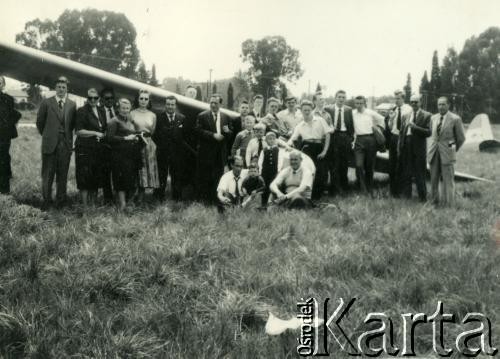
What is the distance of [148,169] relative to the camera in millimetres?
7250

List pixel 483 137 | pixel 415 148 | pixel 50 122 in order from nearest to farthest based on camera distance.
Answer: pixel 50 122, pixel 415 148, pixel 483 137

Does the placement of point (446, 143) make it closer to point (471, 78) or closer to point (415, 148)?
point (415, 148)

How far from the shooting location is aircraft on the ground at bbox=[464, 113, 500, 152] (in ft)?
64.1

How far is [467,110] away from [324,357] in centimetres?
4649

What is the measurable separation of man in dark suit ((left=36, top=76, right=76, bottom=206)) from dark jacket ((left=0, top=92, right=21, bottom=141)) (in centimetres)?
60

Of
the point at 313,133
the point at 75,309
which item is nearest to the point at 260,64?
the point at 313,133

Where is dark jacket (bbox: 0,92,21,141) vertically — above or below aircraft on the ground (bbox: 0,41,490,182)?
below

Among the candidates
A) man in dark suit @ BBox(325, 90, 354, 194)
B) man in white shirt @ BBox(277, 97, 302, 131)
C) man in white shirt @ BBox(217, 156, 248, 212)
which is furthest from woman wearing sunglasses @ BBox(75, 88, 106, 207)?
man in dark suit @ BBox(325, 90, 354, 194)

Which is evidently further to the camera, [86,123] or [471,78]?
[471,78]

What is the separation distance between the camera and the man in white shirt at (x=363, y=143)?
841 cm

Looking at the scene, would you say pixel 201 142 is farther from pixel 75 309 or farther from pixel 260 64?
pixel 260 64

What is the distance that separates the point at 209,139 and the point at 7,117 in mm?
3021

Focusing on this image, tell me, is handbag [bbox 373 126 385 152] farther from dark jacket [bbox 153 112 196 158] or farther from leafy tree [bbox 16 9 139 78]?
leafy tree [bbox 16 9 139 78]

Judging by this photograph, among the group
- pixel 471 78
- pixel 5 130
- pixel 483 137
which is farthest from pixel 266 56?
pixel 5 130
